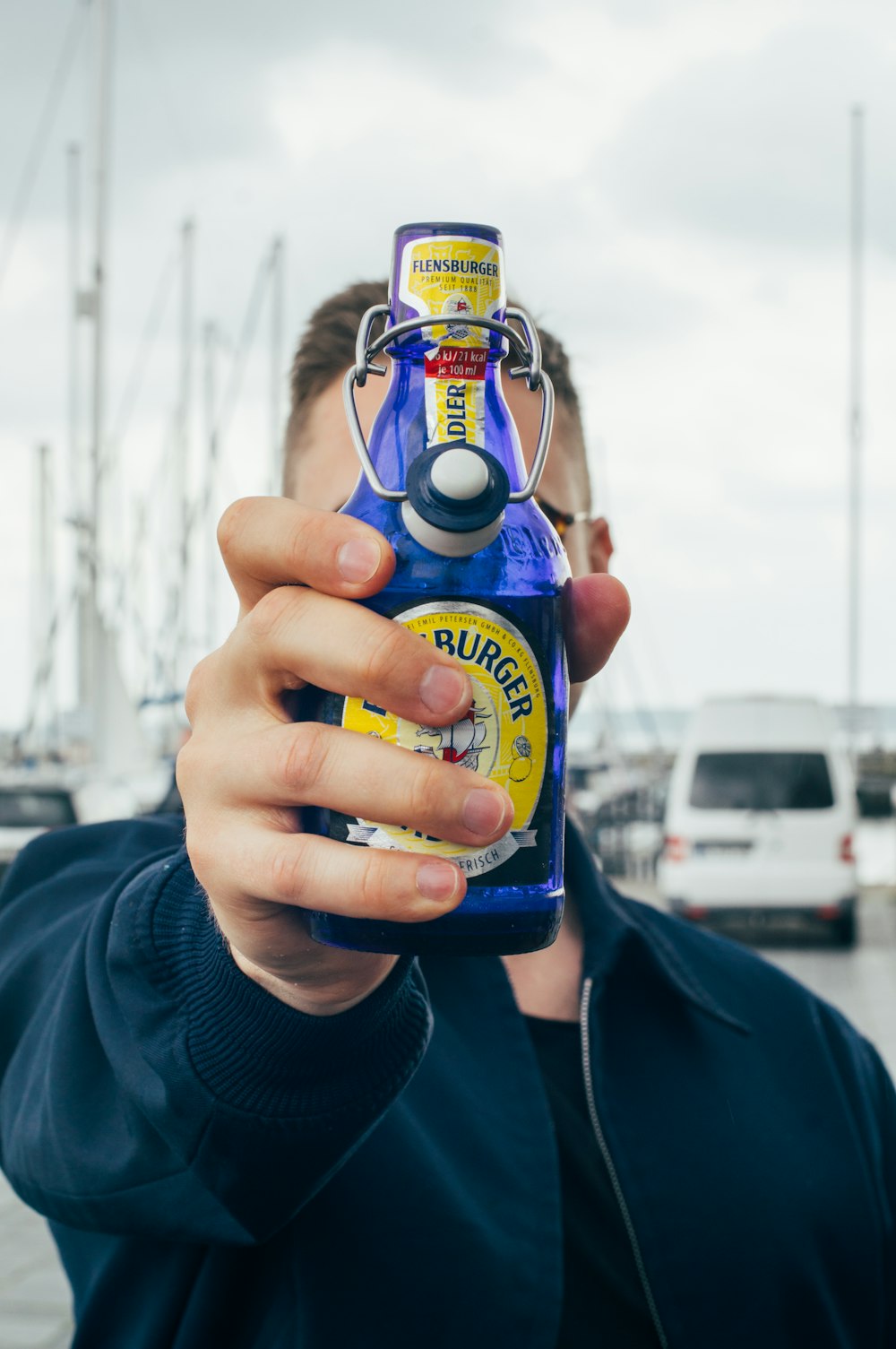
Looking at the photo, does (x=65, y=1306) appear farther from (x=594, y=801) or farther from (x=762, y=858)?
(x=594, y=801)

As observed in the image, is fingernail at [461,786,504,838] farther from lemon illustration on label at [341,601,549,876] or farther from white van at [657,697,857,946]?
white van at [657,697,857,946]

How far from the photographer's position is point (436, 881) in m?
1.15

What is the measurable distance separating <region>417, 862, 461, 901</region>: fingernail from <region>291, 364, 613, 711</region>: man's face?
661mm

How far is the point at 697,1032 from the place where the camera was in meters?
2.03

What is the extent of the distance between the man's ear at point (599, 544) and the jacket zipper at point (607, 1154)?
72 cm

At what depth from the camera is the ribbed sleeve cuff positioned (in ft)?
4.69

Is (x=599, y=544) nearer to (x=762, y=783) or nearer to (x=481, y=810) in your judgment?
(x=481, y=810)

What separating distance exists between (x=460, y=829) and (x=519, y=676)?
191 millimetres

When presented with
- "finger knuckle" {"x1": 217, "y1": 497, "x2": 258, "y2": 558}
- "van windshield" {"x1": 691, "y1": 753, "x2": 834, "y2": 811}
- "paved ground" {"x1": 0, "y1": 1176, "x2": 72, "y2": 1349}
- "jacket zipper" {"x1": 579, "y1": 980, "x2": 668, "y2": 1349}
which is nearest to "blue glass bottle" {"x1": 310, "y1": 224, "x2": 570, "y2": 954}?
"finger knuckle" {"x1": 217, "y1": 497, "x2": 258, "y2": 558}

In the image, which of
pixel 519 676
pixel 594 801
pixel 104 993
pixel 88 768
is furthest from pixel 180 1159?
pixel 594 801

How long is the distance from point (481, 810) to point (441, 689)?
0.35 ft

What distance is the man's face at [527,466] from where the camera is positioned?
198cm

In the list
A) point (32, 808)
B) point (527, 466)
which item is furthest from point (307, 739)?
point (32, 808)

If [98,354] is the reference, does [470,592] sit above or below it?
below
